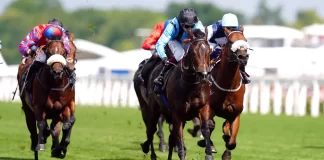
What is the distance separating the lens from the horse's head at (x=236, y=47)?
1325 cm

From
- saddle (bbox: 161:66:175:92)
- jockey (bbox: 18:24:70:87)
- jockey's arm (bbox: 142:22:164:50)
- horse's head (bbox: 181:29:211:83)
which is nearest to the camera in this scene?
horse's head (bbox: 181:29:211:83)

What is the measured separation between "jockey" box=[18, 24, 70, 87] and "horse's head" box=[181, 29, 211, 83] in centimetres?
246

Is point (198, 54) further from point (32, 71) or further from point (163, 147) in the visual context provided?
point (163, 147)

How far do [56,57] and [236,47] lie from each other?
8.35 feet

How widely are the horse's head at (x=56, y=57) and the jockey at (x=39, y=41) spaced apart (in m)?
0.14

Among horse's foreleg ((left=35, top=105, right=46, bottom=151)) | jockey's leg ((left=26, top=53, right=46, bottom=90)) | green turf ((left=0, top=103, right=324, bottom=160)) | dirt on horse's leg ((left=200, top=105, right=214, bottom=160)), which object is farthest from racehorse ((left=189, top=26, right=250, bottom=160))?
jockey's leg ((left=26, top=53, right=46, bottom=90))

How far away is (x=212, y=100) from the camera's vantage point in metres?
14.2

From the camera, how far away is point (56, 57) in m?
13.9

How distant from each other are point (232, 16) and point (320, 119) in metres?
15.5

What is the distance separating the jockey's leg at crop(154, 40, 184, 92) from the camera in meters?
13.7

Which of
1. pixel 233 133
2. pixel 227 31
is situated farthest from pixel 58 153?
pixel 227 31

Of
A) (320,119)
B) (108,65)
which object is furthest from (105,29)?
(320,119)

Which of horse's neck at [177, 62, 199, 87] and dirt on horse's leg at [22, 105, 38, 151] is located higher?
horse's neck at [177, 62, 199, 87]

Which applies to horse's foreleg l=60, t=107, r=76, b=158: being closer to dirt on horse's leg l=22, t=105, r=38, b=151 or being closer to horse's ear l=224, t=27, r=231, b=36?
dirt on horse's leg l=22, t=105, r=38, b=151
